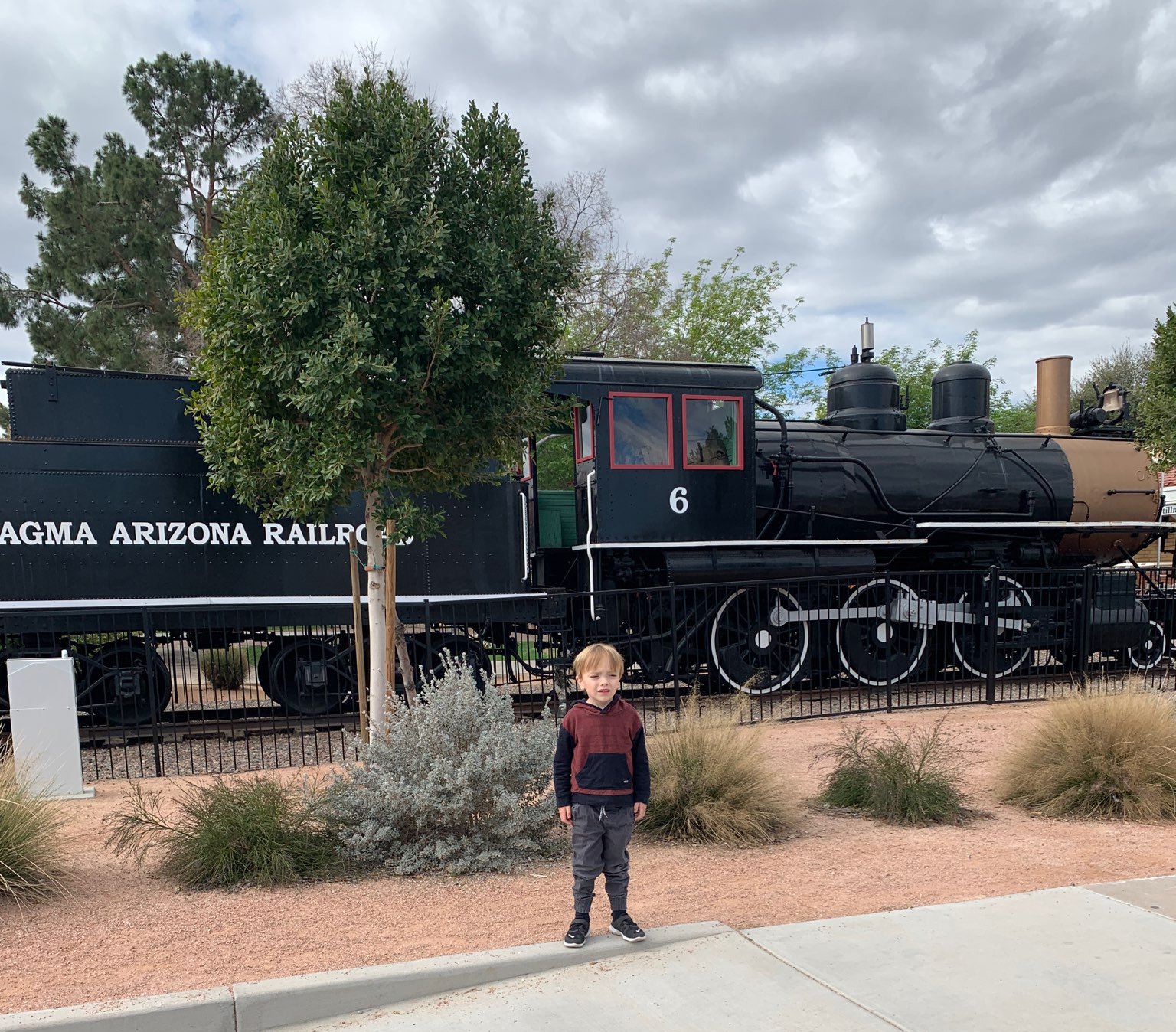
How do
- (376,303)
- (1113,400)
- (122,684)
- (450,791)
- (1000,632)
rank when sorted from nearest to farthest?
(450,791)
(376,303)
(122,684)
(1000,632)
(1113,400)

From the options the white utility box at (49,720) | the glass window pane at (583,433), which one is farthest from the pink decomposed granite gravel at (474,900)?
the glass window pane at (583,433)

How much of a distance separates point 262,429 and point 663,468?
507 centimetres

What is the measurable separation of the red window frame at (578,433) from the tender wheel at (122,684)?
4.52 metres

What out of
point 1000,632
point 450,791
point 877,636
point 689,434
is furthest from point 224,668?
point 1000,632

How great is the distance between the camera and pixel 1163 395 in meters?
9.42

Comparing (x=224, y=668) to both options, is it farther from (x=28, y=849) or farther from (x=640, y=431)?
(x=28, y=849)

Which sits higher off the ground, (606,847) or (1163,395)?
(1163,395)

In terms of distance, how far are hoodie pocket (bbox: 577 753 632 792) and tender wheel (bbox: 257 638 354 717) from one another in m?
5.62

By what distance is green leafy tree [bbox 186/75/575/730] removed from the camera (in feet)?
17.0

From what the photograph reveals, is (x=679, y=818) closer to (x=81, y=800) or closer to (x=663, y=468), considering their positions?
(x=81, y=800)

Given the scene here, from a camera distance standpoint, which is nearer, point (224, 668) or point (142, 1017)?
point (142, 1017)

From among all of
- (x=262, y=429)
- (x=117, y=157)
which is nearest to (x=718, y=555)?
(x=262, y=429)

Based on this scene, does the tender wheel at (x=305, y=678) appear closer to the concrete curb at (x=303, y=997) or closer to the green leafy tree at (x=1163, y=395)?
the concrete curb at (x=303, y=997)

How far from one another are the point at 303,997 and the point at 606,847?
1.27m
